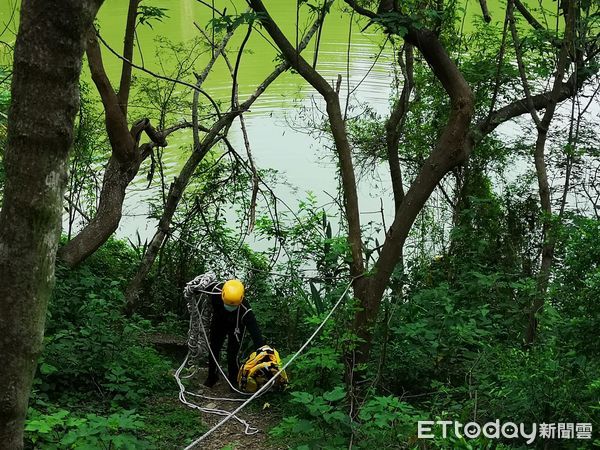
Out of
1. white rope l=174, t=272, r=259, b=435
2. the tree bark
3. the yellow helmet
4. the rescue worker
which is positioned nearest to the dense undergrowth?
white rope l=174, t=272, r=259, b=435

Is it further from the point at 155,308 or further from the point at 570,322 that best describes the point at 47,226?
the point at 155,308

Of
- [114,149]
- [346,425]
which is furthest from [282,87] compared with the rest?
[346,425]

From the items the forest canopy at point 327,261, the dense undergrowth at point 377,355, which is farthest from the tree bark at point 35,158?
the dense undergrowth at point 377,355

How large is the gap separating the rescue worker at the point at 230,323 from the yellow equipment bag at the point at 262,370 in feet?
0.44

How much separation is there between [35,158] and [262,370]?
12.1 ft

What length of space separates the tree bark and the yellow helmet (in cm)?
335

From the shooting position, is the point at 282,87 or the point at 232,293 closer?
the point at 232,293

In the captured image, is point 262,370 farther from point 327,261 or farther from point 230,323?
point 327,261

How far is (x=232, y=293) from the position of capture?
505cm

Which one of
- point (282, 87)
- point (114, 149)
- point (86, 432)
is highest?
point (282, 87)

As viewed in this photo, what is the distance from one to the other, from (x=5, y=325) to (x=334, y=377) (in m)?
3.03

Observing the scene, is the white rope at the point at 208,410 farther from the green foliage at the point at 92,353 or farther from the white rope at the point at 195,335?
the green foliage at the point at 92,353

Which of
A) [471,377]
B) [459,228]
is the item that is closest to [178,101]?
[459,228]

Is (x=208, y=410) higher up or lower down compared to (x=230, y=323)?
lower down
